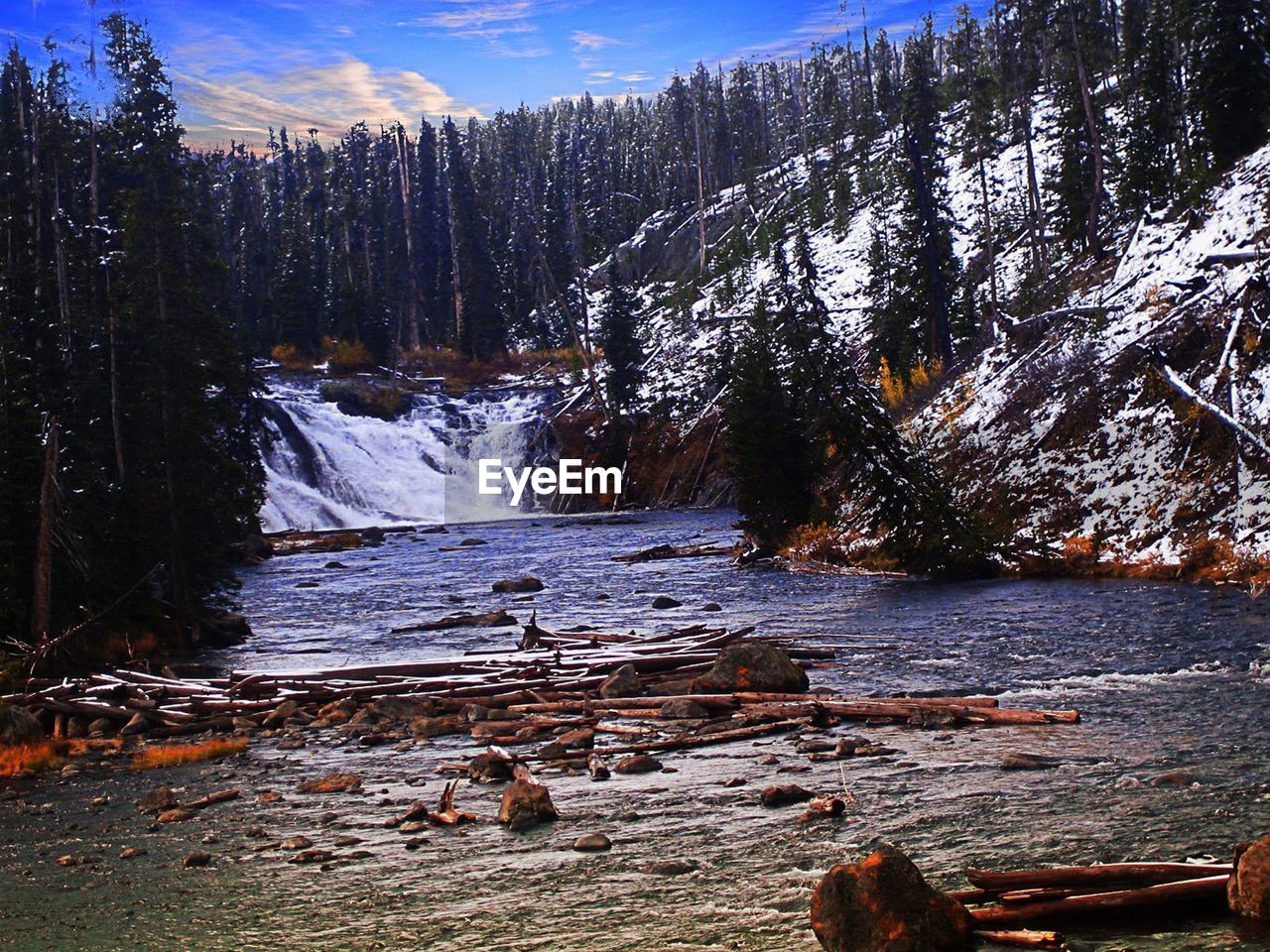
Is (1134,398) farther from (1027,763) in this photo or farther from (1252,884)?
(1252,884)

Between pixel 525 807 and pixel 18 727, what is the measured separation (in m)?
8.65

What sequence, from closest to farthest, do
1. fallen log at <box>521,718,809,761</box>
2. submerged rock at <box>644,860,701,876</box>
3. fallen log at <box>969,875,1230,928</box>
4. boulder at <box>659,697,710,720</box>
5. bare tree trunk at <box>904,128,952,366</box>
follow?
fallen log at <box>969,875,1230,928</box>
submerged rock at <box>644,860,701,876</box>
fallen log at <box>521,718,809,761</box>
boulder at <box>659,697,710,720</box>
bare tree trunk at <box>904,128,952,366</box>

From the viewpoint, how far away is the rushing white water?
62812 millimetres

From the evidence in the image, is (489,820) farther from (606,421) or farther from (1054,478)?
(606,421)

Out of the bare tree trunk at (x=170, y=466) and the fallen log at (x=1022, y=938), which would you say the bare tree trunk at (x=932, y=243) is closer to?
the bare tree trunk at (x=170, y=466)

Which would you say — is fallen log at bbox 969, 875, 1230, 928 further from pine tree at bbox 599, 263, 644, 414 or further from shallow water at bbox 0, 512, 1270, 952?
pine tree at bbox 599, 263, 644, 414

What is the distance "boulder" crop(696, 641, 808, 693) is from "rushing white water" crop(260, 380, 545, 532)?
155ft

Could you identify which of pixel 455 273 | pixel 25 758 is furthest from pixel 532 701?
pixel 455 273

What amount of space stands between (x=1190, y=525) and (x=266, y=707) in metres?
20.0

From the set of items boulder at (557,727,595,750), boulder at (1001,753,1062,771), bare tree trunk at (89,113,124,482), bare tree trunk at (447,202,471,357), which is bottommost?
boulder at (1001,753,1062,771)

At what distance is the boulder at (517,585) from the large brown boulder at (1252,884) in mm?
25205

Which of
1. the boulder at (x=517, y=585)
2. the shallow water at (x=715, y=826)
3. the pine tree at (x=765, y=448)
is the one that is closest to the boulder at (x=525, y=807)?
the shallow water at (x=715, y=826)

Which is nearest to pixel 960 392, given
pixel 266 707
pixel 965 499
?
pixel 965 499

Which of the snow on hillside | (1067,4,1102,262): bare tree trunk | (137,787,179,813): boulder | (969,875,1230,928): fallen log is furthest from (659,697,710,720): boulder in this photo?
(1067,4,1102,262): bare tree trunk
